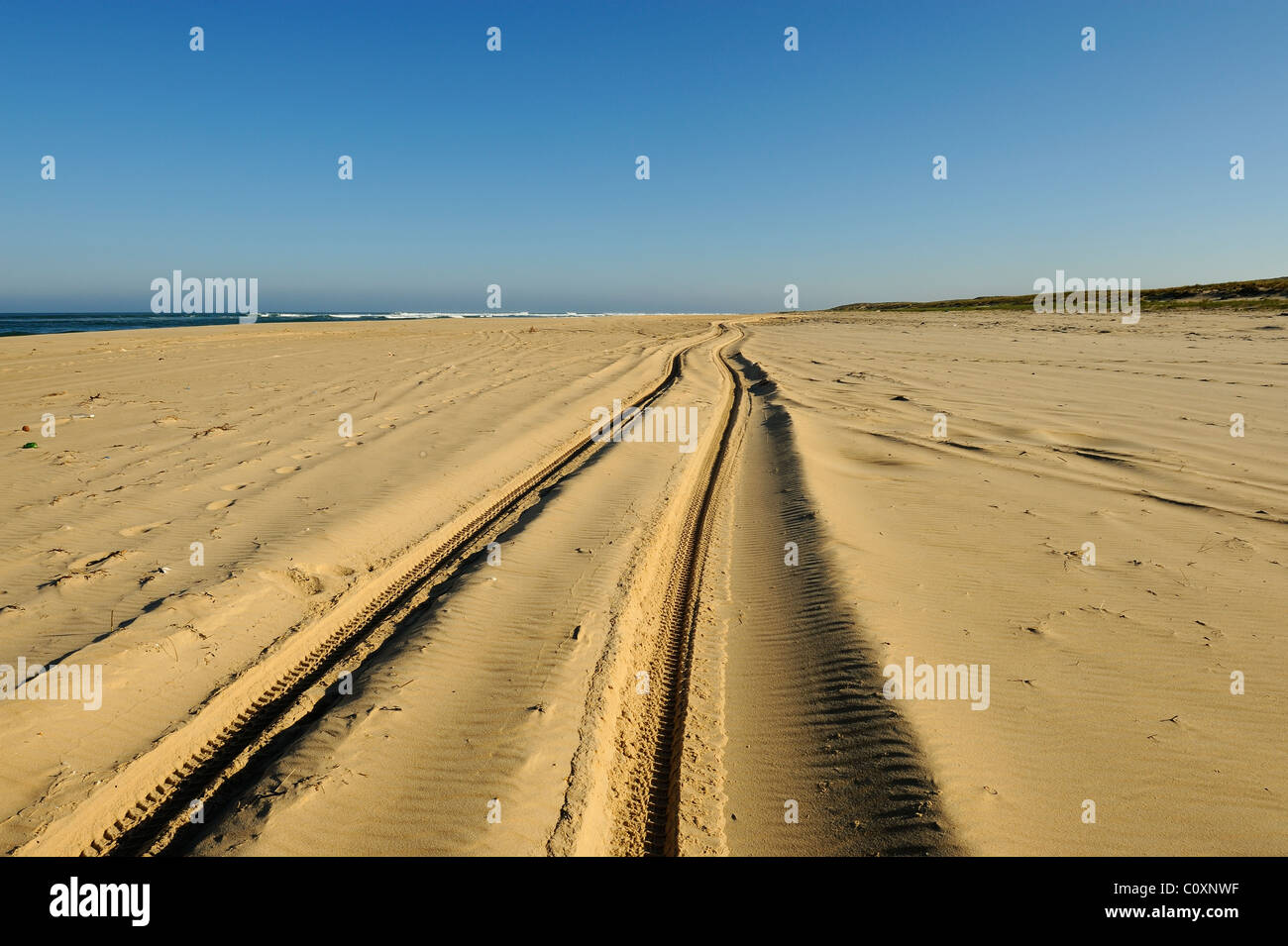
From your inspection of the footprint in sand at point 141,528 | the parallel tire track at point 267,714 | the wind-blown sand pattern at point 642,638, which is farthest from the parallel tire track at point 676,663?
the footprint in sand at point 141,528

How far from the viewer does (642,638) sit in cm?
400

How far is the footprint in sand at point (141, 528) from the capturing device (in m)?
5.17

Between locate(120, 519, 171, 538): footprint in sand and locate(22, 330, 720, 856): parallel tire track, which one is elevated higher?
locate(120, 519, 171, 538): footprint in sand

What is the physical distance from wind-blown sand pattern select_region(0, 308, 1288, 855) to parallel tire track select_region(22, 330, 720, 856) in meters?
0.02

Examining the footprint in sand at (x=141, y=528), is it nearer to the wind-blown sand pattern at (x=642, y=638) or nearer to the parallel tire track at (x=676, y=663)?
the wind-blown sand pattern at (x=642, y=638)

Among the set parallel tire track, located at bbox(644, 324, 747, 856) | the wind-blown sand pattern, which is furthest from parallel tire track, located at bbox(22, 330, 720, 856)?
parallel tire track, located at bbox(644, 324, 747, 856)

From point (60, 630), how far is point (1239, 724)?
6082 millimetres

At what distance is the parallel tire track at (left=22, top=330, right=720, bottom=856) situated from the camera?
2.58m

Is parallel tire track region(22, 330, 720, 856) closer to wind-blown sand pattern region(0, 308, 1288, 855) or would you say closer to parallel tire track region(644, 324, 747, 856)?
wind-blown sand pattern region(0, 308, 1288, 855)

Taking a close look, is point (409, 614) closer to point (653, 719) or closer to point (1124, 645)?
point (653, 719)

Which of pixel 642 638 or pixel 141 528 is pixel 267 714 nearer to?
pixel 642 638

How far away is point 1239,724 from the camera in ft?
9.95

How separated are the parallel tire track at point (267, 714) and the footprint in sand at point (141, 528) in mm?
2222
